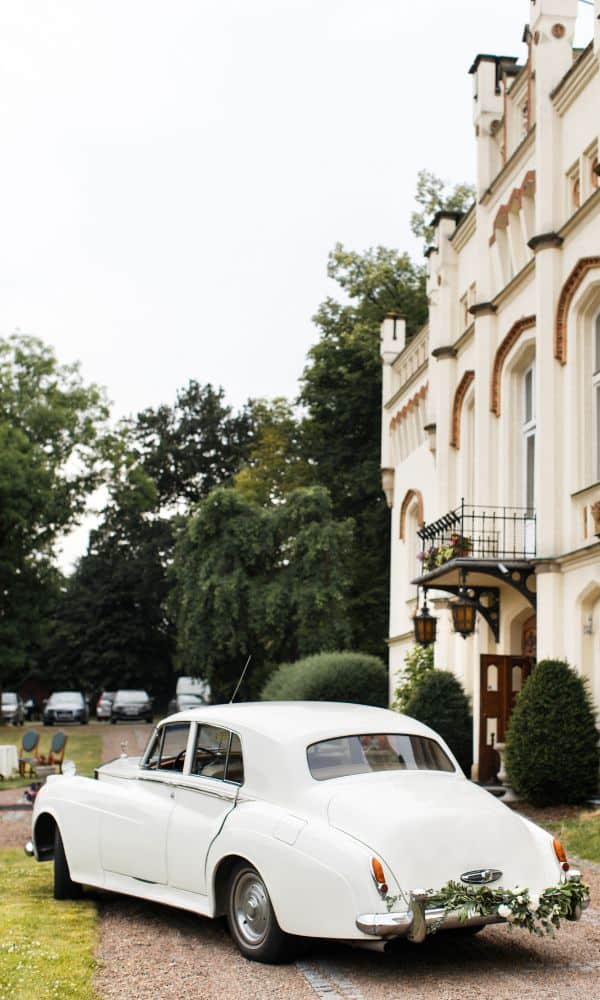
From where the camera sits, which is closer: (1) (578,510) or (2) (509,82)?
(1) (578,510)

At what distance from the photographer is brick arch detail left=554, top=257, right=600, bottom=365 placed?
17452 mm

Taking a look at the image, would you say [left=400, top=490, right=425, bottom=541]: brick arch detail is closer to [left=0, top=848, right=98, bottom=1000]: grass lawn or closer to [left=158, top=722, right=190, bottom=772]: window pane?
[left=0, top=848, right=98, bottom=1000]: grass lawn

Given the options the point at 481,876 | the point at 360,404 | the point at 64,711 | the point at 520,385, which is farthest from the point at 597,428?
the point at 64,711

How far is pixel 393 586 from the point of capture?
30484mm

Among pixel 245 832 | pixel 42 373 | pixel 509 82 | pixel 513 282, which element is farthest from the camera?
pixel 42 373

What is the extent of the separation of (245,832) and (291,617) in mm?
28097

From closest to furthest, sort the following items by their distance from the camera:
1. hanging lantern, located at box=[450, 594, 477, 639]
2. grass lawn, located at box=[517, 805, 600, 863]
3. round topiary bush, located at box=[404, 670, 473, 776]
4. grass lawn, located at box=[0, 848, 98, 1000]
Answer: grass lawn, located at box=[0, 848, 98, 1000] < grass lawn, located at box=[517, 805, 600, 863] < hanging lantern, located at box=[450, 594, 477, 639] < round topiary bush, located at box=[404, 670, 473, 776]

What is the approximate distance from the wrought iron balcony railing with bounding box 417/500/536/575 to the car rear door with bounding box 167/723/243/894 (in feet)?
34.5

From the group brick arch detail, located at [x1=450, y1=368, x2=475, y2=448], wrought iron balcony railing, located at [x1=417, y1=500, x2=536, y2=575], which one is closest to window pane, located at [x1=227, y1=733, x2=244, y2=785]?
wrought iron balcony railing, located at [x1=417, y1=500, x2=536, y2=575]

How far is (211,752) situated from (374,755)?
1222 millimetres

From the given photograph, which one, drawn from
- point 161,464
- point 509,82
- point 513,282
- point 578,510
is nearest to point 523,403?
point 513,282

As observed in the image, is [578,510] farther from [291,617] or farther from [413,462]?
[291,617]

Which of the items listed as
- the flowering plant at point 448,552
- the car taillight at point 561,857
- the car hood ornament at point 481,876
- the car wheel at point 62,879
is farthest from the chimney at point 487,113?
the car hood ornament at point 481,876

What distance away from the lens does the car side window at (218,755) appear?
7.95m
